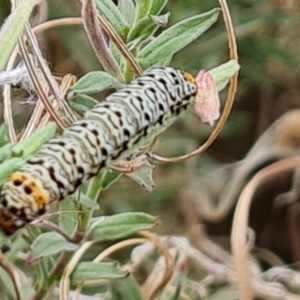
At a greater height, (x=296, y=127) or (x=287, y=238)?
(x=296, y=127)

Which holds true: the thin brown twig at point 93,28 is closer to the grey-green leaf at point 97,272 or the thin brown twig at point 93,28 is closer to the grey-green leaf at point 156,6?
the grey-green leaf at point 156,6

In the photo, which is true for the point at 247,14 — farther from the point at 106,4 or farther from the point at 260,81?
the point at 106,4

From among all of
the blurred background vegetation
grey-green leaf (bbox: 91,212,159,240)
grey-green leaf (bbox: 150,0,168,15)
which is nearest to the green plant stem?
grey-green leaf (bbox: 91,212,159,240)

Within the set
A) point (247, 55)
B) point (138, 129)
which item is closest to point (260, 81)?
point (247, 55)

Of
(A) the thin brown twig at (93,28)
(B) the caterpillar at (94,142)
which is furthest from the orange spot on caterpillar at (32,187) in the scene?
(A) the thin brown twig at (93,28)

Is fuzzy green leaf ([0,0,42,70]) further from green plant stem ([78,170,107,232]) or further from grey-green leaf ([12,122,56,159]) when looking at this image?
green plant stem ([78,170,107,232])

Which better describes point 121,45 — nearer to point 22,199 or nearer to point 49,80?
point 49,80

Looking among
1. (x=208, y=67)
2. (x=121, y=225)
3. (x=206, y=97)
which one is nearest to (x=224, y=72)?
(x=206, y=97)
